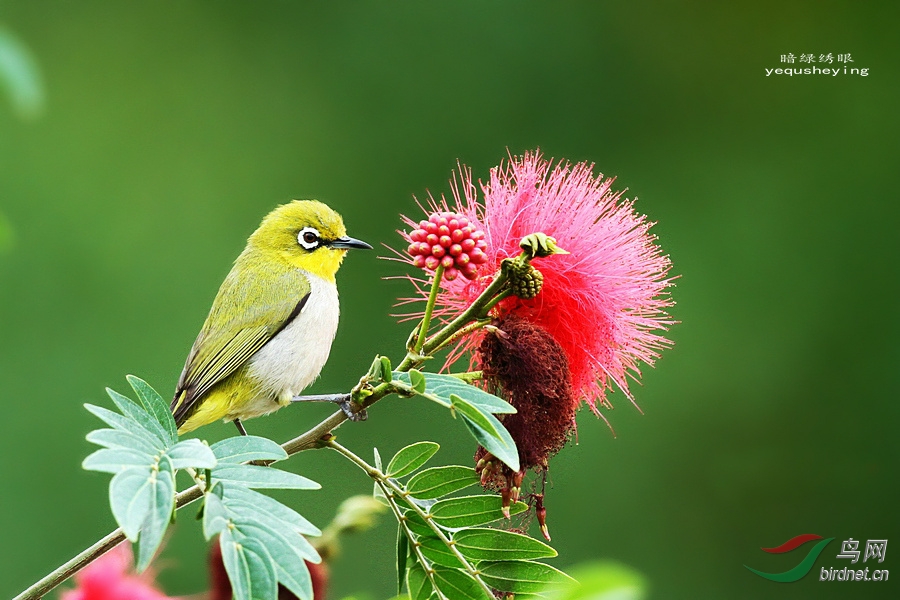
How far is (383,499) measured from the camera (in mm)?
2111

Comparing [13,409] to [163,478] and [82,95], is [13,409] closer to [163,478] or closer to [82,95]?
[82,95]

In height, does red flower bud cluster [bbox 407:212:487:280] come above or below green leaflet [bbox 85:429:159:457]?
above

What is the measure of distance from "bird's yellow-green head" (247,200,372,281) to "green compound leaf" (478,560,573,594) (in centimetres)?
150

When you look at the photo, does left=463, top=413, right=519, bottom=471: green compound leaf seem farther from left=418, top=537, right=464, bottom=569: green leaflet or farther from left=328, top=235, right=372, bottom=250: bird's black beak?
left=328, top=235, right=372, bottom=250: bird's black beak

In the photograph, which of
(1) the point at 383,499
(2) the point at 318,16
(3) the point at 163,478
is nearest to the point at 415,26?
(2) the point at 318,16

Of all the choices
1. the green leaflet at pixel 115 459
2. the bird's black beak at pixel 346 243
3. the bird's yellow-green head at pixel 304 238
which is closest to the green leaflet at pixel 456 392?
the green leaflet at pixel 115 459

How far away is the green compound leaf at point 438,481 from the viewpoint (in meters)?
2.08

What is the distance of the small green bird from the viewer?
2.98 metres

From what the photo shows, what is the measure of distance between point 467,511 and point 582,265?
55cm

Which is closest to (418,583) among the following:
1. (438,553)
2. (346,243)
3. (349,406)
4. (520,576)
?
(438,553)

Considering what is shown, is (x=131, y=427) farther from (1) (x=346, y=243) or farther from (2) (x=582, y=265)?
(1) (x=346, y=243)

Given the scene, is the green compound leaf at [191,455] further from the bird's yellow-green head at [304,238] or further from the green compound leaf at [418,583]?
the bird's yellow-green head at [304,238]

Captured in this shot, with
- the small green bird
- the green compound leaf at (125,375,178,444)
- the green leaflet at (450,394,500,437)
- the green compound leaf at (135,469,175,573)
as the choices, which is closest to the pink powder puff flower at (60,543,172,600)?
the green compound leaf at (135,469,175,573)

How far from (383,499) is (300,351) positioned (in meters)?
1.05
